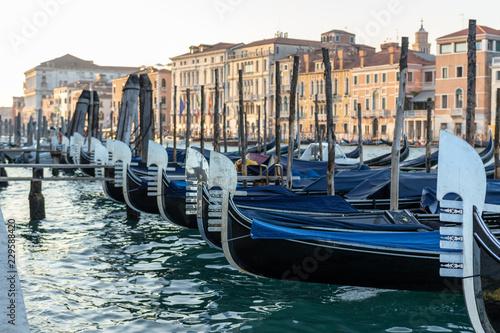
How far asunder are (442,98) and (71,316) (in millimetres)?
29962

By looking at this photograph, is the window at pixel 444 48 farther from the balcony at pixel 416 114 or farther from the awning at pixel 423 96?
the balcony at pixel 416 114

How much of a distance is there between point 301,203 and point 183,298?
1616 millimetres

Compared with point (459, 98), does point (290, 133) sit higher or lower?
lower

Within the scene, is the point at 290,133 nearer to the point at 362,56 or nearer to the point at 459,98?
the point at 459,98

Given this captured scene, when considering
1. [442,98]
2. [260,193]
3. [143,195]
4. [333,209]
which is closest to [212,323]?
[333,209]

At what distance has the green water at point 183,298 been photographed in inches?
180

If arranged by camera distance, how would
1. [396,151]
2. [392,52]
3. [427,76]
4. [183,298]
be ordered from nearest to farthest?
[183,298] → [396,151] → [427,76] → [392,52]

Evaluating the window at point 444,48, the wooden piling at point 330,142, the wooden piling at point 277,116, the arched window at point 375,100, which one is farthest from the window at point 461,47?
the wooden piling at point 330,142

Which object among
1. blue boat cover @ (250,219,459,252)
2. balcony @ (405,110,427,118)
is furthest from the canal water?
balcony @ (405,110,427,118)

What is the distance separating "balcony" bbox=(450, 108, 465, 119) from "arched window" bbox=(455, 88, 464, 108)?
289 millimetres

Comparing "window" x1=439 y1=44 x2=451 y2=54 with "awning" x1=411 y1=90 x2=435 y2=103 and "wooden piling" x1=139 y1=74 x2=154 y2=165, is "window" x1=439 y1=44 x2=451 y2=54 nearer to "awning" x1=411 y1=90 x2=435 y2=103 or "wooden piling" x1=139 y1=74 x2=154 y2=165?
"awning" x1=411 y1=90 x2=435 y2=103

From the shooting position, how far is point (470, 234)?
2977 mm

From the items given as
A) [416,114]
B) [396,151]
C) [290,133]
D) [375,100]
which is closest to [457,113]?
[416,114]

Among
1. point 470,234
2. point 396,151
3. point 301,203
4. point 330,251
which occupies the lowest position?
point 330,251
